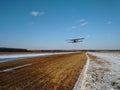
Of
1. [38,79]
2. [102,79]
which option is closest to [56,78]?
[38,79]

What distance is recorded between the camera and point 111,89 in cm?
533

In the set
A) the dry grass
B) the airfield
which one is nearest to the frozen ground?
the airfield

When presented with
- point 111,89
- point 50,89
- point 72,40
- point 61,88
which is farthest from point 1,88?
point 72,40

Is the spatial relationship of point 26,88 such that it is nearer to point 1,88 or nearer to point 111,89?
point 1,88

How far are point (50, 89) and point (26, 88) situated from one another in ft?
3.07

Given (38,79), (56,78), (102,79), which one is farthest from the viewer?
(102,79)

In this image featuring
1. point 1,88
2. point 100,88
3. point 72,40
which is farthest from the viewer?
point 72,40

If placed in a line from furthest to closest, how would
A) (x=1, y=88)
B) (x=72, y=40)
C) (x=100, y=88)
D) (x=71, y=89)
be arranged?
(x=72, y=40) → (x=100, y=88) → (x=71, y=89) → (x=1, y=88)

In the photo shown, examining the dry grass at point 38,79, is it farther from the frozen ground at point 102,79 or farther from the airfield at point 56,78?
the frozen ground at point 102,79

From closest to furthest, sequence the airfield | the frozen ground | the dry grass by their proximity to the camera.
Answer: the dry grass → the airfield → the frozen ground

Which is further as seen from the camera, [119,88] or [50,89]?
[119,88]

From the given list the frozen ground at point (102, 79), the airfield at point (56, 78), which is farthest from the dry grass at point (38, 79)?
the frozen ground at point (102, 79)

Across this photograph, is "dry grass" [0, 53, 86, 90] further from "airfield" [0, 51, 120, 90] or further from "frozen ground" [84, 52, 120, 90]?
"frozen ground" [84, 52, 120, 90]

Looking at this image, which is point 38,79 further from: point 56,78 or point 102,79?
point 102,79
